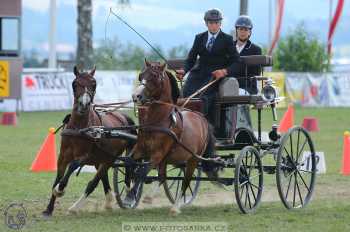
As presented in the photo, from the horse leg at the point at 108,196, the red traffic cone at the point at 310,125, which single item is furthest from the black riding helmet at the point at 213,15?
the red traffic cone at the point at 310,125

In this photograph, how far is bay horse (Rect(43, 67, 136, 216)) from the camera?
11211 millimetres

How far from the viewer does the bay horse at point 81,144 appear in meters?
11.2

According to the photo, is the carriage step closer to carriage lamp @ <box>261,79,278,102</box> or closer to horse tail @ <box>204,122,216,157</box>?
carriage lamp @ <box>261,79,278,102</box>

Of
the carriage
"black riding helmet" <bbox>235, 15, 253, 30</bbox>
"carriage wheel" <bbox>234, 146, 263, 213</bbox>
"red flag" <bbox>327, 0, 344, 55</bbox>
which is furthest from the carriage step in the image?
"red flag" <bbox>327, 0, 344, 55</bbox>

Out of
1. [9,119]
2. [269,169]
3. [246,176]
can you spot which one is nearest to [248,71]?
[269,169]

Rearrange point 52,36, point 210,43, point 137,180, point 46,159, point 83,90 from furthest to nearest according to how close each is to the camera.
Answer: point 52,36, point 46,159, point 210,43, point 137,180, point 83,90

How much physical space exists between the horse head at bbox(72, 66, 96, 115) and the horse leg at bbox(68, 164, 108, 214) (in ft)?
3.29

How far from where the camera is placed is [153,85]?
11305 mm

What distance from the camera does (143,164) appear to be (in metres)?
11.4

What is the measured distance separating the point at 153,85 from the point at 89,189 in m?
1.58

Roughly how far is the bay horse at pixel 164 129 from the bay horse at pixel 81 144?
40 cm

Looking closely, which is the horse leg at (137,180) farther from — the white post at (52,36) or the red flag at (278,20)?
the white post at (52,36)

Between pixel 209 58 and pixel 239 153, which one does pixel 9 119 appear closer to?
pixel 209 58

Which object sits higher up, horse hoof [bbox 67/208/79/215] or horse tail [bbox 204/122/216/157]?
horse tail [bbox 204/122/216/157]
